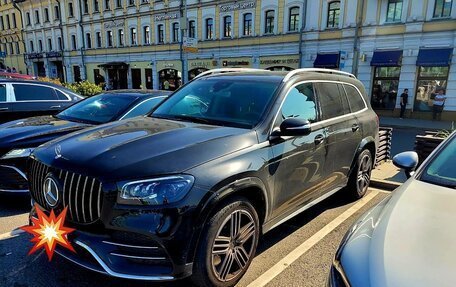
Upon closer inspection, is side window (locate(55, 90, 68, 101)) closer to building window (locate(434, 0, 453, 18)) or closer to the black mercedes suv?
the black mercedes suv

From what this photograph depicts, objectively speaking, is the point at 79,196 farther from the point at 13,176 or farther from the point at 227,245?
the point at 13,176

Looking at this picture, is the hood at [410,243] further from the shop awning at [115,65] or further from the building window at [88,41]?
the building window at [88,41]

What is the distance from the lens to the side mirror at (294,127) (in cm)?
302

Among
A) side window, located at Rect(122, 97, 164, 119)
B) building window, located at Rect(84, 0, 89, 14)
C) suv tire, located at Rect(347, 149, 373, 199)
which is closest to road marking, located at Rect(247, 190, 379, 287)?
suv tire, located at Rect(347, 149, 373, 199)

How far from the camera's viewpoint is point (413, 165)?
2.87 m

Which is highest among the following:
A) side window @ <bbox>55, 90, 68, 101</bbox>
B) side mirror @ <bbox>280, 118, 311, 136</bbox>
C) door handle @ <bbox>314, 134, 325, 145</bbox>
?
side mirror @ <bbox>280, 118, 311, 136</bbox>

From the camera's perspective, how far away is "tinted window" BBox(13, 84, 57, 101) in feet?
22.9

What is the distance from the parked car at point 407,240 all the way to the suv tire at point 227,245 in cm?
90

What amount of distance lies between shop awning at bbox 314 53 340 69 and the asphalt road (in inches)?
747

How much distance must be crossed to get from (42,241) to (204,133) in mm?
1561

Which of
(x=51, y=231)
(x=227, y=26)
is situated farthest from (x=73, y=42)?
(x=51, y=231)

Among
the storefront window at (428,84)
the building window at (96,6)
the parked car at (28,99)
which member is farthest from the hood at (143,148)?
the building window at (96,6)

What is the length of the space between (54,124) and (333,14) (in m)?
21.1

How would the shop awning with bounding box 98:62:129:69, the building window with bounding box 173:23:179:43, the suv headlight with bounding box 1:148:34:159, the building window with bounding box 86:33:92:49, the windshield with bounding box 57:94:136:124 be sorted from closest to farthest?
the suv headlight with bounding box 1:148:34:159 < the windshield with bounding box 57:94:136:124 < the building window with bounding box 173:23:179:43 < the shop awning with bounding box 98:62:129:69 < the building window with bounding box 86:33:92:49
